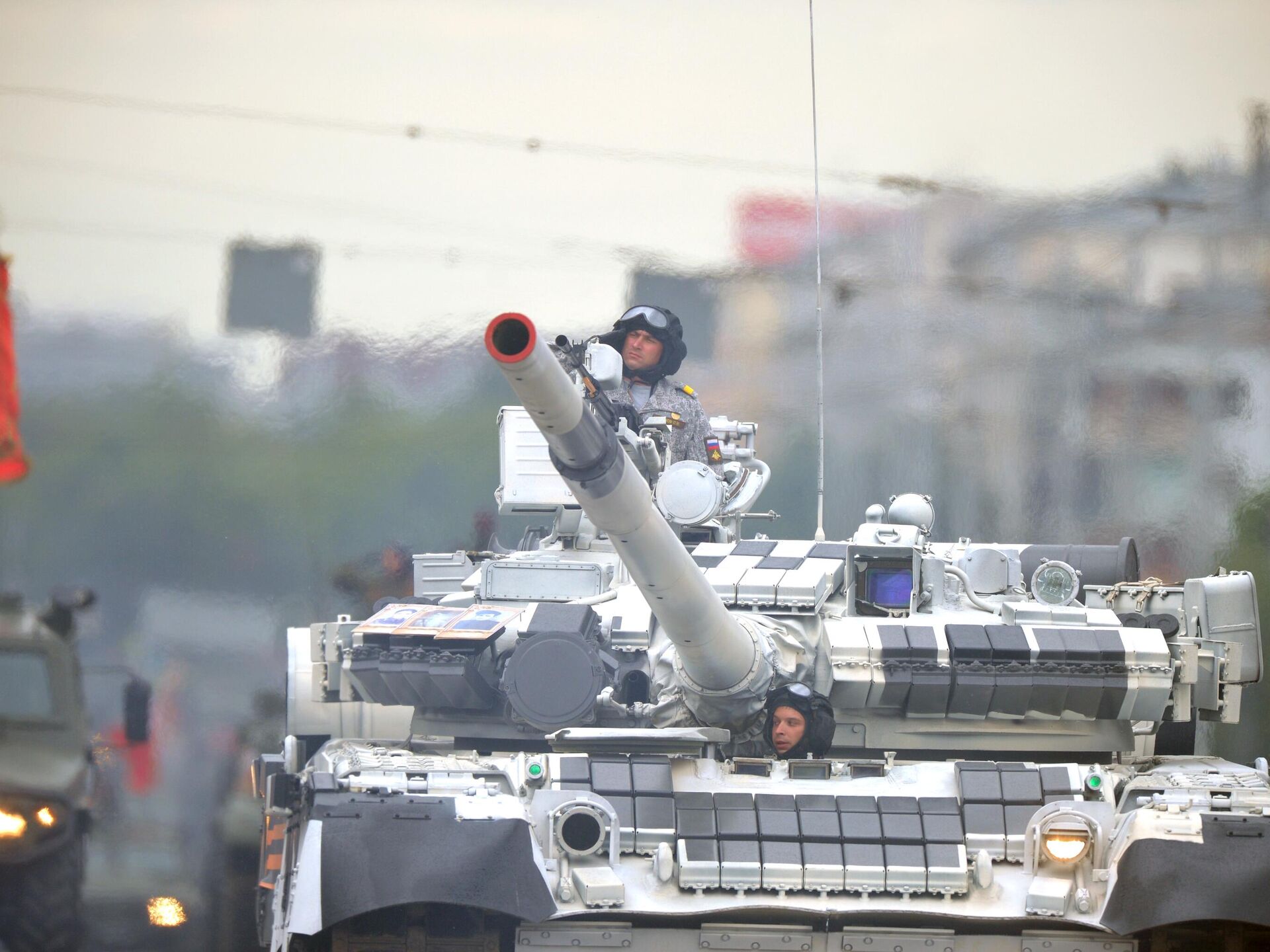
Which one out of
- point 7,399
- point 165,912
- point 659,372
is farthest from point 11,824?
point 659,372

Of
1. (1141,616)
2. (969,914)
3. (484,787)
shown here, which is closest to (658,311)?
(1141,616)

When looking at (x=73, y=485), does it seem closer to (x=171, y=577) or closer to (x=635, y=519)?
(x=171, y=577)

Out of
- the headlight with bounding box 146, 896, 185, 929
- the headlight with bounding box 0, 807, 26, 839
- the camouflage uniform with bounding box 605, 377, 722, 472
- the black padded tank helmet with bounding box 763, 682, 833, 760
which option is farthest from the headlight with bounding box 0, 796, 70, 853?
the camouflage uniform with bounding box 605, 377, 722, 472

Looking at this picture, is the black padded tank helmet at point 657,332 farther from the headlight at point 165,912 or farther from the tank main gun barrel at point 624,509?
the headlight at point 165,912

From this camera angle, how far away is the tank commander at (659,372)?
15.4 m

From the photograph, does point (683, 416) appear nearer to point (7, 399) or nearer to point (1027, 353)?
point (7, 399)

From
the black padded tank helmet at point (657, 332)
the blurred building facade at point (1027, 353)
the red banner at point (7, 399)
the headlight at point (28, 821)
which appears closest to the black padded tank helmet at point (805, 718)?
the black padded tank helmet at point (657, 332)

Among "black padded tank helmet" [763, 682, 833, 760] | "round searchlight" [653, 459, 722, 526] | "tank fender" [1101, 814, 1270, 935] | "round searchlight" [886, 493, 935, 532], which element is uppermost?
"round searchlight" [653, 459, 722, 526]

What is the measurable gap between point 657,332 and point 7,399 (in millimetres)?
5062

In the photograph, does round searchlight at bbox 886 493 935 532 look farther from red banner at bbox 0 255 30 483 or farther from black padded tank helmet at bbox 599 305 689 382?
red banner at bbox 0 255 30 483

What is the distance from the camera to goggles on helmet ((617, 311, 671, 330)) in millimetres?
15445

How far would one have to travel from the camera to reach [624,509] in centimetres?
1021

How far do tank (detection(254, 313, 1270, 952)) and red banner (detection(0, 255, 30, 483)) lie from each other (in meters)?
2.39

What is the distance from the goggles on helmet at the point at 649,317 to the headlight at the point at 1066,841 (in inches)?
234
